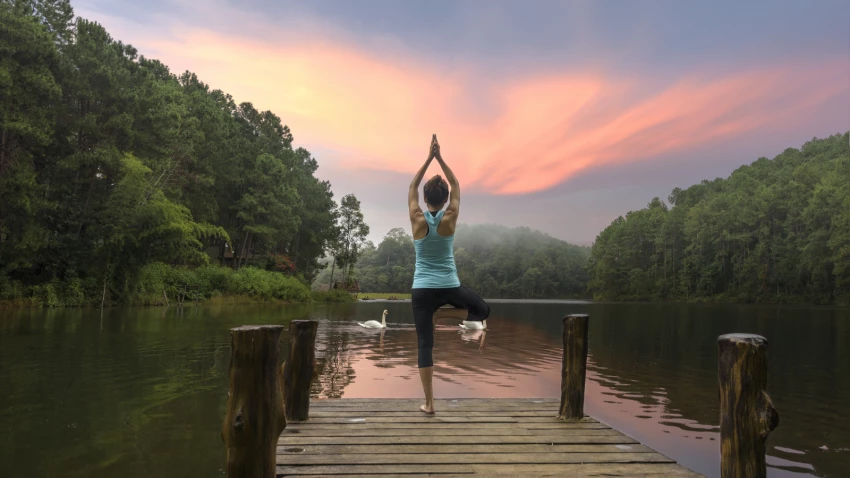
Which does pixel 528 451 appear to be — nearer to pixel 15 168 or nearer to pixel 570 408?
pixel 570 408

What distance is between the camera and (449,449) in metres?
4.88

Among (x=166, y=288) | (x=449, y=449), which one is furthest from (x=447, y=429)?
(x=166, y=288)

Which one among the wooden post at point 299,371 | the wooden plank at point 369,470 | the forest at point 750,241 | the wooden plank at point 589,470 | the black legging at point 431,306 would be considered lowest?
the wooden plank at point 369,470

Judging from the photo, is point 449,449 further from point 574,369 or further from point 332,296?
point 332,296

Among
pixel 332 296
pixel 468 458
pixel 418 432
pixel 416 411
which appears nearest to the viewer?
pixel 468 458

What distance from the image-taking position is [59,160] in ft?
97.9

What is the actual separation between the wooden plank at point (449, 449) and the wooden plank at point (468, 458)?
3.7 inches

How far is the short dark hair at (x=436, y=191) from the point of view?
5.58 meters

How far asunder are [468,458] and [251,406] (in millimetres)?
2056

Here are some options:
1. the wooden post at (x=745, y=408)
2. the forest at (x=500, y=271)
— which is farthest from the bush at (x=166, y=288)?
the forest at (x=500, y=271)

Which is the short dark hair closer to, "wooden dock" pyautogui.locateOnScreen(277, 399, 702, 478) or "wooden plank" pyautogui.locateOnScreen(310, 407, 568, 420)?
"wooden dock" pyautogui.locateOnScreen(277, 399, 702, 478)

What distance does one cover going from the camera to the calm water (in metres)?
6.41

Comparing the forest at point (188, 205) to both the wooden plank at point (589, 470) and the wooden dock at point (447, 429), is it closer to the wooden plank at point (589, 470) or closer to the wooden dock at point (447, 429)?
the wooden dock at point (447, 429)

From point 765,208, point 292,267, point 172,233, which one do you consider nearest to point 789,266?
point 765,208
